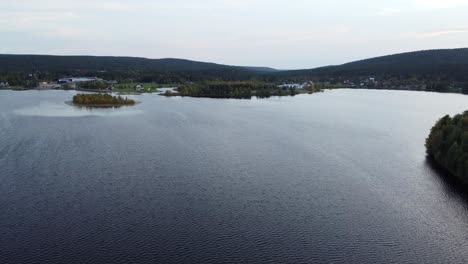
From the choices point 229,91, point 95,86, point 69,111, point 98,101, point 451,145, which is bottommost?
point 69,111

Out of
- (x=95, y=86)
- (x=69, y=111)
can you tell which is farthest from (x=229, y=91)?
(x=69, y=111)

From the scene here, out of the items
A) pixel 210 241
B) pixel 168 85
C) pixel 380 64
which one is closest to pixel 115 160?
pixel 210 241

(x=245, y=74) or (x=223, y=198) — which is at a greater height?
(x=245, y=74)

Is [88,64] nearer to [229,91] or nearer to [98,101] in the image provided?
[229,91]

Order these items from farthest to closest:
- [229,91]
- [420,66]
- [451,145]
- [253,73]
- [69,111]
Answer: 1. [253,73]
2. [420,66]
3. [229,91]
4. [69,111]
5. [451,145]

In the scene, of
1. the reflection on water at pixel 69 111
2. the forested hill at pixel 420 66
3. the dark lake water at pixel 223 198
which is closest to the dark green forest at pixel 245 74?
the forested hill at pixel 420 66

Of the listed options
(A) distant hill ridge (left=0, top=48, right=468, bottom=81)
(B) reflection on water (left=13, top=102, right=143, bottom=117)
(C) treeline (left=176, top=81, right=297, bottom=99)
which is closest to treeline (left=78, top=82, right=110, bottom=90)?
(C) treeline (left=176, top=81, right=297, bottom=99)

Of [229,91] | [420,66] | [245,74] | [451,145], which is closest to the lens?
→ [451,145]

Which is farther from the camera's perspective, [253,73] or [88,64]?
[88,64]

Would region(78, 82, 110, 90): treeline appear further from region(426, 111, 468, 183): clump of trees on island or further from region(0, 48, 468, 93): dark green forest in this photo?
region(426, 111, 468, 183): clump of trees on island

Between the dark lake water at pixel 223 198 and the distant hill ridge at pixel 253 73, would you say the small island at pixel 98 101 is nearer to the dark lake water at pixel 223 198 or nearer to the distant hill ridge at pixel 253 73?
the dark lake water at pixel 223 198
